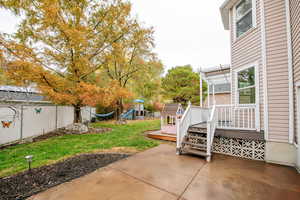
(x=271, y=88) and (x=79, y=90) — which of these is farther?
(x=79, y=90)

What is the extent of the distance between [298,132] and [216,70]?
11.3ft

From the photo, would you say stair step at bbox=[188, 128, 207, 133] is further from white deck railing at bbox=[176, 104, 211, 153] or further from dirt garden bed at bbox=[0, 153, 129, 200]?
dirt garden bed at bbox=[0, 153, 129, 200]

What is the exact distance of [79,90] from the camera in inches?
241

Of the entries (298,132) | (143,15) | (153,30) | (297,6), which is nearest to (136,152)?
(298,132)

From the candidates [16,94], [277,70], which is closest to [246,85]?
[277,70]

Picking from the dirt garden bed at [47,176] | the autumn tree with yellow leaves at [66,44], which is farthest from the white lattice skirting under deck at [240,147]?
the autumn tree with yellow leaves at [66,44]

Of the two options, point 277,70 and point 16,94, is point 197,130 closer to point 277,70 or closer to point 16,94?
point 277,70

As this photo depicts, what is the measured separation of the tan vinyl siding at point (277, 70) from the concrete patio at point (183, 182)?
1041mm

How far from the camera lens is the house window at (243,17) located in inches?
167

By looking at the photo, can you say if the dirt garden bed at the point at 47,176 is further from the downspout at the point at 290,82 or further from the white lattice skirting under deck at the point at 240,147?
the downspout at the point at 290,82

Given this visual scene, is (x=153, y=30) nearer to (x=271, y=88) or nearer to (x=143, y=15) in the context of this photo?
(x=143, y=15)

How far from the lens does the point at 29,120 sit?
222 inches

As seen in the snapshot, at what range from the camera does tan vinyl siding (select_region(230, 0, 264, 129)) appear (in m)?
3.70

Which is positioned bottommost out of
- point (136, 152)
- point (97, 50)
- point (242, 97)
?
point (136, 152)
